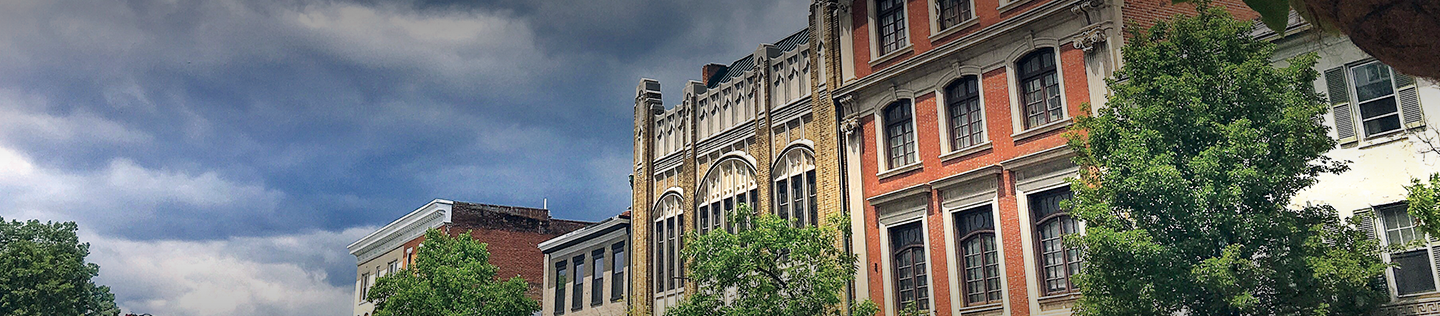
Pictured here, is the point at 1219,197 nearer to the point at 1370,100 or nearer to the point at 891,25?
the point at 1370,100

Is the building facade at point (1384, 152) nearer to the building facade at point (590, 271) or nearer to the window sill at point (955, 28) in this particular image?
the window sill at point (955, 28)

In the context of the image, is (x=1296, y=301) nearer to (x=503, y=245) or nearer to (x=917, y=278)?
(x=917, y=278)

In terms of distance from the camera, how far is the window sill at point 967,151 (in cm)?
2591

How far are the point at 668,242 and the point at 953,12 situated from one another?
14.0 meters

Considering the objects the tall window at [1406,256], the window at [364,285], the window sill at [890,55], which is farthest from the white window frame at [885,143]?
the window at [364,285]

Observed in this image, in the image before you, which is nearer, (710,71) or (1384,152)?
(1384,152)

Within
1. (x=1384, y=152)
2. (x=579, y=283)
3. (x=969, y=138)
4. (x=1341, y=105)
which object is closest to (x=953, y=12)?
(x=969, y=138)

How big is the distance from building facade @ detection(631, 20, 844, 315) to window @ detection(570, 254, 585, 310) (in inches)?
192

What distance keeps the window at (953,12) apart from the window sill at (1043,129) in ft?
10.9

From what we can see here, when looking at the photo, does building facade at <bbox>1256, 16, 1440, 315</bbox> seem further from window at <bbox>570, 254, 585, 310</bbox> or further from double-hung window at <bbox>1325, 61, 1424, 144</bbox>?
window at <bbox>570, 254, 585, 310</bbox>

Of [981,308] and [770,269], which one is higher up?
[770,269]

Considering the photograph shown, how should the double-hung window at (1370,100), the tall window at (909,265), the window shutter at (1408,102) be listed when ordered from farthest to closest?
the tall window at (909,265) < the double-hung window at (1370,100) < the window shutter at (1408,102)

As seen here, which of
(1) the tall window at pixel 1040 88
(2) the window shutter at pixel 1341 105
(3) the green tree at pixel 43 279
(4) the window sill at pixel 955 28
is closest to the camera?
(2) the window shutter at pixel 1341 105

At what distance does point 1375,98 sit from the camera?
63.9ft
